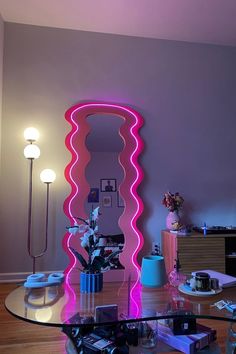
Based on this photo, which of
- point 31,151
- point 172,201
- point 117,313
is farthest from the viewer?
point 172,201

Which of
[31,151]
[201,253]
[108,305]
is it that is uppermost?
[31,151]

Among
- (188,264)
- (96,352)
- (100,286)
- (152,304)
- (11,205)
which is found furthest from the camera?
(11,205)

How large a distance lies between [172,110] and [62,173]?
1498mm

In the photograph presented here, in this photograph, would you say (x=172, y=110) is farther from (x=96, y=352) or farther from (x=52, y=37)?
(x=96, y=352)

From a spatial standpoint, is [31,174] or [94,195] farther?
[94,195]

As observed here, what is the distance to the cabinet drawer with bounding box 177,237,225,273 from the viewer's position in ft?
9.52

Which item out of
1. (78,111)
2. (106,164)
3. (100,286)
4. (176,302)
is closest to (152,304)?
(176,302)

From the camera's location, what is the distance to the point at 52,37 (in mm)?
3271

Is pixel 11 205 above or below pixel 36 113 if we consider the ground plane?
below

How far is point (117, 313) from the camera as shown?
1.26 m

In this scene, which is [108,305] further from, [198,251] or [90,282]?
[198,251]

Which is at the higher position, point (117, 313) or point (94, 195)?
point (94, 195)

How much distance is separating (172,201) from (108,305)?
6.57ft

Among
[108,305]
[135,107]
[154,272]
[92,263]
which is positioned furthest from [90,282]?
[135,107]
